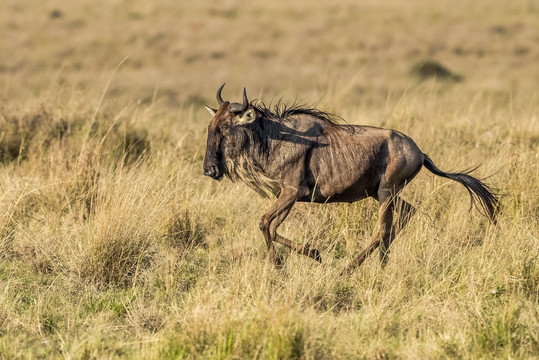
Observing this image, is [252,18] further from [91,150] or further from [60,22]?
[91,150]

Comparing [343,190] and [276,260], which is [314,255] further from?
[343,190]

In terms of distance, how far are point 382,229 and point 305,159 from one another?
926mm

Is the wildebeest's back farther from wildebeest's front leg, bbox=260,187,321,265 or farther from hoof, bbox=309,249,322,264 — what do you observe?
hoof, bbox=309,249,322,264

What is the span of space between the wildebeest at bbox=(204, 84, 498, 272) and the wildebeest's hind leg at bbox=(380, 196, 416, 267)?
0.06m

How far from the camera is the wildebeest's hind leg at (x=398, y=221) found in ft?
20.7

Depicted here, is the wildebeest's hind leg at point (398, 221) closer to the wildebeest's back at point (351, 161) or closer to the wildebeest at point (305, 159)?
the wildebeest at point (305, 159)

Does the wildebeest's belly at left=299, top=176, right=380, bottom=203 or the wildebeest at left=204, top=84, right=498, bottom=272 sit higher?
the wildebeest at left=204, top=84, right=498, bottom=272

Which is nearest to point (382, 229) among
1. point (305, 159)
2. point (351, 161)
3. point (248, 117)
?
point (351, 161)

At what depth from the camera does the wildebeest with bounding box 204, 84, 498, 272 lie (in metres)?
6.09

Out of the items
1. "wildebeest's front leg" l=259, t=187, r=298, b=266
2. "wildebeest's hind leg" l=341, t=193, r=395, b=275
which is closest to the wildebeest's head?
"wildebeest's front leg" l=259, t=187, r=298, b=266

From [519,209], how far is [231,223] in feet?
9.63

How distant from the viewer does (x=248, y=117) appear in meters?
6.01

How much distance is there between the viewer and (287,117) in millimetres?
6297

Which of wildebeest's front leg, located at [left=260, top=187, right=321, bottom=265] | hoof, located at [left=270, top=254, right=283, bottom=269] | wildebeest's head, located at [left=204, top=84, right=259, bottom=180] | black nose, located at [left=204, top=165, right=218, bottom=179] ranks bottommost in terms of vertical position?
hoof, located at [left=270, top=254, right=283, bottom=269]
